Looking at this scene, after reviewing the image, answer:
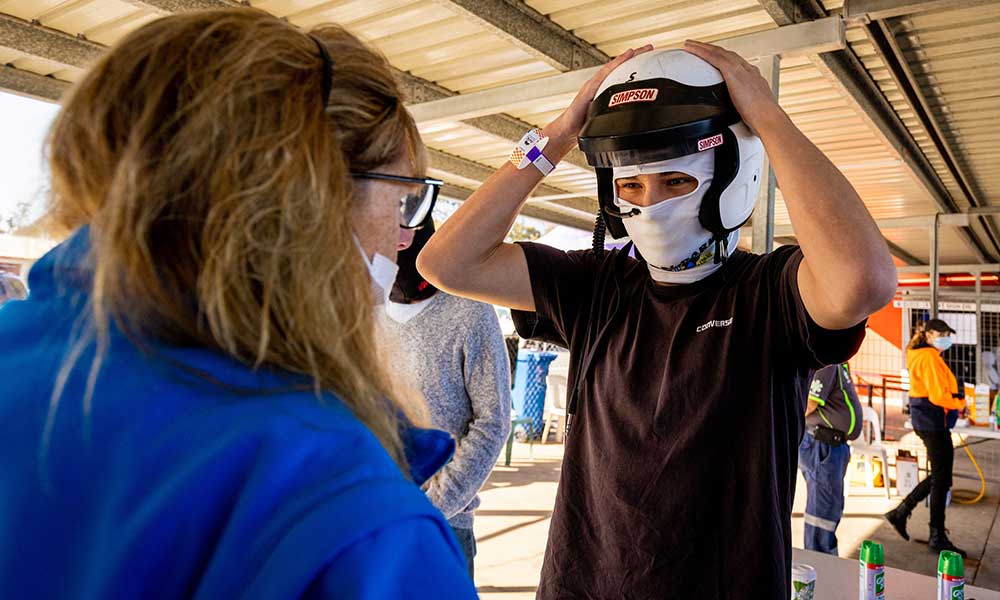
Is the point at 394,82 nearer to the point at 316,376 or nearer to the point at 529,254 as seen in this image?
the point at 316,376

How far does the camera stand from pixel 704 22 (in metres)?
4.46

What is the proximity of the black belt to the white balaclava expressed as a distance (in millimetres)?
3768

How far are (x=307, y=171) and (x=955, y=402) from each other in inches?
290

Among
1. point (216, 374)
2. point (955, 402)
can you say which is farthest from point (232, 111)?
point (955, 402)

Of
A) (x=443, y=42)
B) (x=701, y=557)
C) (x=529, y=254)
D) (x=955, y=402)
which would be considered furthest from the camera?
(x=955, y=402)

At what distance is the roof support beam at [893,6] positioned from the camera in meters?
3.61

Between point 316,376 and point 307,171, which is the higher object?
point 307,171

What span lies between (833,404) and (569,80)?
9.07 feet

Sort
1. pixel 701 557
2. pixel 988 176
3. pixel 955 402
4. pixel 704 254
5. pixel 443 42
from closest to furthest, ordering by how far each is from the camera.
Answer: pixel 701 557 < pixel 704 254 < pixel 443 42 < pixel 955 402 < pixel 988 176

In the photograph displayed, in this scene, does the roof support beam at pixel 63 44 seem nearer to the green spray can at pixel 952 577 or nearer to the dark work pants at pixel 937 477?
the green spray can at pixel 952 577

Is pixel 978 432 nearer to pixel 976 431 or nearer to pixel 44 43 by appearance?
pixel 976 431

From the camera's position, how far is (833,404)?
492cm

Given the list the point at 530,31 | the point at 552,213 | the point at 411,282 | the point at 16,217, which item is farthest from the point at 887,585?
the point at 552,213

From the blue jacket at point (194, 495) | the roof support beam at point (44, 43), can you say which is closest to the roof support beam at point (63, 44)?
the roof support beam at point (44, 43)
